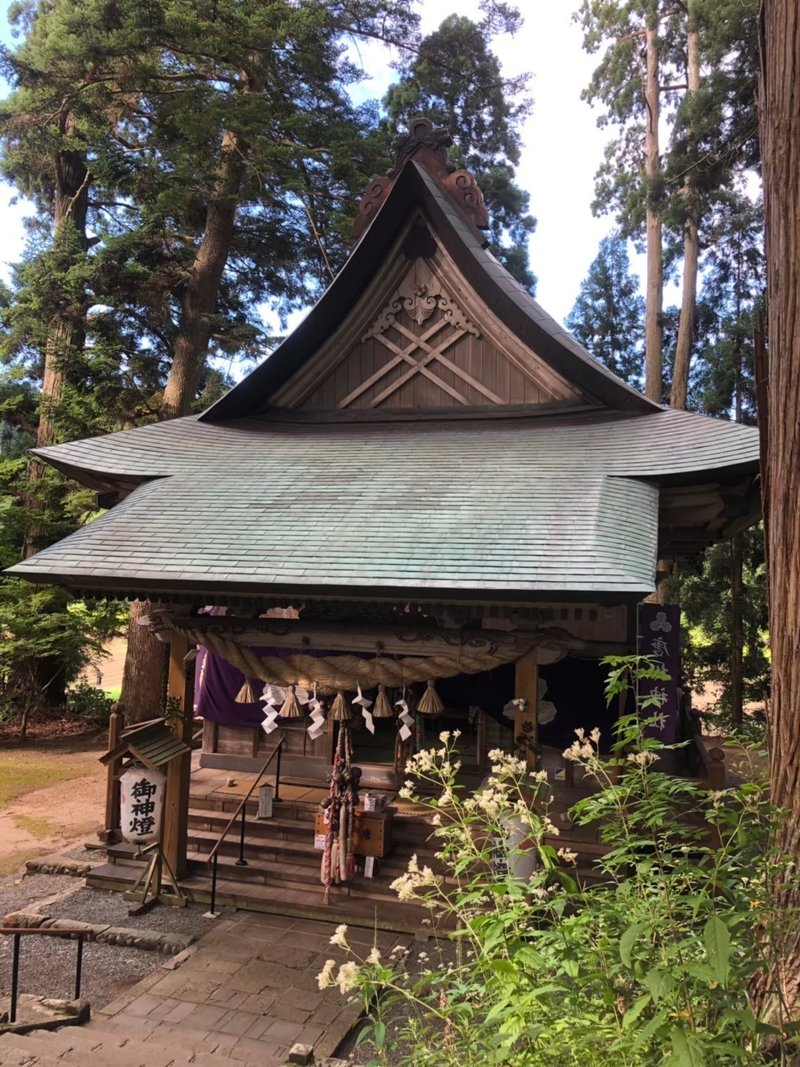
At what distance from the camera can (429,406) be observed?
27.2 ft

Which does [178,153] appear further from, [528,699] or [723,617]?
[723,617]

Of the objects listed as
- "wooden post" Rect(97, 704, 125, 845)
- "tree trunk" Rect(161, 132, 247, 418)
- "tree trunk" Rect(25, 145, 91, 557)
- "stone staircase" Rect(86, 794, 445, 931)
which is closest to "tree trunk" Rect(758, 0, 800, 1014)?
"stone staircase" Rect(86, 794, 445, 931)

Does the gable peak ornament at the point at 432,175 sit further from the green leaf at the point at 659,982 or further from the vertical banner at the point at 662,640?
the green leaf at the point at 659,982

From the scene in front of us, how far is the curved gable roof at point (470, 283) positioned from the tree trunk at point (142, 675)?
5609 mm

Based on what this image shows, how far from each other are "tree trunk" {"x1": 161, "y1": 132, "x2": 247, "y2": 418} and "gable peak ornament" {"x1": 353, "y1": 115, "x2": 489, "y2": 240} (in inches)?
221

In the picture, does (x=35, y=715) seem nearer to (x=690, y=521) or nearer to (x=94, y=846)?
(x=94, y=846)

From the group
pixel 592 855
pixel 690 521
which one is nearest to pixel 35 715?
pixel 592 855

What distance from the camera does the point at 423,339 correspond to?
8227 mm

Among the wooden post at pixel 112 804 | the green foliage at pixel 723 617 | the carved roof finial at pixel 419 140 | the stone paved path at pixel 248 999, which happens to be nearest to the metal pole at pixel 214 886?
the stone paved path at pixel 248 999

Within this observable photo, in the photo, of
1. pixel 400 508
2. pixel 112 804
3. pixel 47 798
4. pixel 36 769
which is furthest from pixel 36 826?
pixel 400 508

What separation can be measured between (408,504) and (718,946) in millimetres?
4518

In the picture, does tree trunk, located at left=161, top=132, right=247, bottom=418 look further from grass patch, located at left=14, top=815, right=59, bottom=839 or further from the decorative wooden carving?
grass patch, located at left=14, top=815, right=59, bottom=839

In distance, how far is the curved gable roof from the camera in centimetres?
755

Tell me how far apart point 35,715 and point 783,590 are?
50.5 feet
